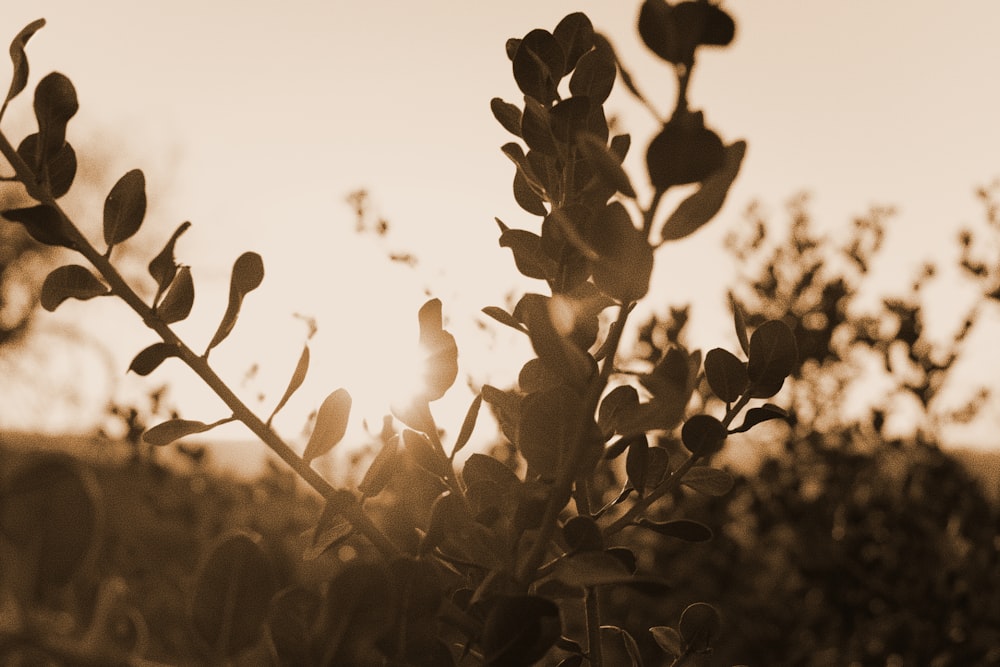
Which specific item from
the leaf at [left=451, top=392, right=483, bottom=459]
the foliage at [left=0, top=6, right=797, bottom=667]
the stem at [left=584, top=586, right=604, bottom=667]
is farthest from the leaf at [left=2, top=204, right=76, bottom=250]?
the stem at [left=584, top=586, right=604, bottom=667]

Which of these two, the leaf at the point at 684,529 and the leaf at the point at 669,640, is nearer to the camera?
the leaf at the point at 684,529

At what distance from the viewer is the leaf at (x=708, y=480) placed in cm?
111

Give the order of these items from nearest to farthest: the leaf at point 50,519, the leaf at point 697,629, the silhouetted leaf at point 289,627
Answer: the leaf at point 50,519 → the silhouetted leaf at point 289,627 → the leaf at point 697,629

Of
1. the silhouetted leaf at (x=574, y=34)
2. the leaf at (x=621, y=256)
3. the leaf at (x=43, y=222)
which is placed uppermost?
the silhouetted leaf at (x=574, y=34)

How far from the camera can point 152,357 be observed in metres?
0.94

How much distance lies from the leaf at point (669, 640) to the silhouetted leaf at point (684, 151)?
0.73 metres

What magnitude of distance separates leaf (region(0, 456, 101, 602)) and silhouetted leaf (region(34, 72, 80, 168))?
51 centimetres

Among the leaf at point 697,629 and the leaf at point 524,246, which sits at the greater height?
the leaf at point 524,246

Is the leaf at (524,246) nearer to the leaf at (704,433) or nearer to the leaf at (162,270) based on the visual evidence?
the leaf at (704,433)

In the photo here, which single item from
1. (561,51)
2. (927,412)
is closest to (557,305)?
(561,51)

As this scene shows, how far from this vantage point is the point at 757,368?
1012 mm

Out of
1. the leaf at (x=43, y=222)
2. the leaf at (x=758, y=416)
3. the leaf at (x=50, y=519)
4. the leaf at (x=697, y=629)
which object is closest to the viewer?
the leaf at (x=50, y=519)

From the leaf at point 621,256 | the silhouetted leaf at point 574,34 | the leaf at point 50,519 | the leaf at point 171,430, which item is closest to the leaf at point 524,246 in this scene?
the silhouetted leaf at point 574,34

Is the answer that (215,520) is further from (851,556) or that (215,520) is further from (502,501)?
(502,501)
